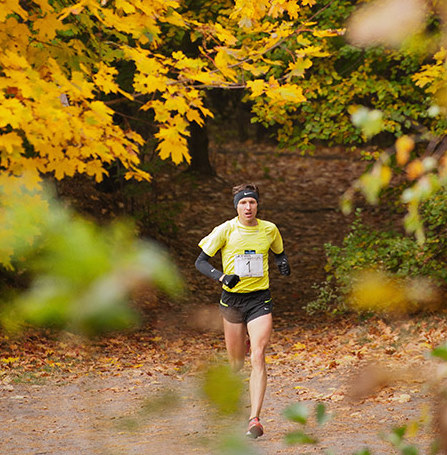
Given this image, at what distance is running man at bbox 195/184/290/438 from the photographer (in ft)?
19.0

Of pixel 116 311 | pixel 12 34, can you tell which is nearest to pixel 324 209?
pixel 12 34

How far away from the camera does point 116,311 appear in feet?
4.11

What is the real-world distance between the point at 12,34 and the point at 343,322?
26.8 feet

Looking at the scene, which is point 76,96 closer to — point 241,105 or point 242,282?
point 242,282

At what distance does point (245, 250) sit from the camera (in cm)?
591

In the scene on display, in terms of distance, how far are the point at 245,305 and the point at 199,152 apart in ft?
49.4

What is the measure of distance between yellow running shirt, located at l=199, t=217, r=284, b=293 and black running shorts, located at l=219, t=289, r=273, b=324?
0.18 ft

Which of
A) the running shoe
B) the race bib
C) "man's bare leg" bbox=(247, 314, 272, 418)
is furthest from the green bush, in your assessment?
the running shoe

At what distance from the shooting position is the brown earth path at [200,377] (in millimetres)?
1638

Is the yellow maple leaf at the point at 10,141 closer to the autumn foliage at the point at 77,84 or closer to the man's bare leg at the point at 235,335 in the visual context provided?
the autumn foliage at the point at 77,84

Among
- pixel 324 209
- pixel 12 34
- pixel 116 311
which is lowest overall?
pixel 116 311

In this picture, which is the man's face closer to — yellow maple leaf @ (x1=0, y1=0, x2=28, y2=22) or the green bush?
yellow maple leaf @ (x1=0, y1=0, x2=28, y2=22)

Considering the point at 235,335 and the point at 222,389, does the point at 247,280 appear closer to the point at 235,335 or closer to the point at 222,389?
the point at 235,335

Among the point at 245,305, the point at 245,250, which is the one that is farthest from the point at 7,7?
the point at 245,305
